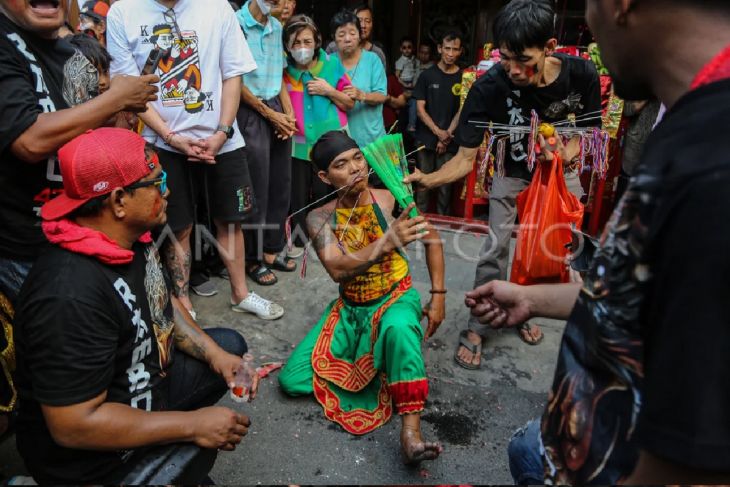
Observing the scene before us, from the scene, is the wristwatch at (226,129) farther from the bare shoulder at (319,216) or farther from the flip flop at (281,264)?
the flip flop at (281,264)

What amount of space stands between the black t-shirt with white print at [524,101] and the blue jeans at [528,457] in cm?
204

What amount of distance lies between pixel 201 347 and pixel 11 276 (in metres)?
0.79

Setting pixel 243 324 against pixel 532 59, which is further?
pixel 243 324

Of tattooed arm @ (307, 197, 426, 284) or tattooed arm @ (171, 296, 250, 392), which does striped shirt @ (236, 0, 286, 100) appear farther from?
tattooed arm @ (171, 296, 250, 392)

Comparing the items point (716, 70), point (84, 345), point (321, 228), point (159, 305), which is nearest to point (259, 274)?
point (321, 228)

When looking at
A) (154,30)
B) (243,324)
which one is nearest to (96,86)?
(154,30)

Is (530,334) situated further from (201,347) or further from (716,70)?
(716,70)

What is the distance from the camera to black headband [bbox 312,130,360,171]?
2.92 meters

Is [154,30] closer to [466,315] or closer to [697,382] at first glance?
[466,315]

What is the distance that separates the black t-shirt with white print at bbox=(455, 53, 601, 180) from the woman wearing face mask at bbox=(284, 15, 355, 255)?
1511 mm

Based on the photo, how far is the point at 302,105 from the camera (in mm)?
4531

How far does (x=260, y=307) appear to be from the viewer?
3830mm

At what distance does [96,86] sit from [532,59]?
7.35 ft

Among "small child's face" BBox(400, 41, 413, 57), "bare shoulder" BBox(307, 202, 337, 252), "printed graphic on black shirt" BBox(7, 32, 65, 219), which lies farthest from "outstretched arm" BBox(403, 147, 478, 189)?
"small child's face" BBox(400, 41, 413, 57)
